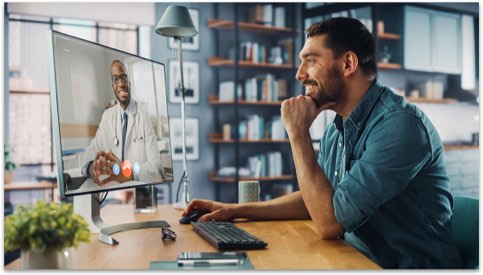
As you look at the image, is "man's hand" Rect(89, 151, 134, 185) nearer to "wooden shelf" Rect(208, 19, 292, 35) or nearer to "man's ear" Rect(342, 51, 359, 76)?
"man's ear" Rect(342, 51, 359, 76)

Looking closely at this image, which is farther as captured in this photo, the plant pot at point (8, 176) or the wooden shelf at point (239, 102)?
the wooden shelf at point (239, 102)

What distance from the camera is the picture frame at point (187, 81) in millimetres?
4965

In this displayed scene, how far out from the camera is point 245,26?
507 centimetres

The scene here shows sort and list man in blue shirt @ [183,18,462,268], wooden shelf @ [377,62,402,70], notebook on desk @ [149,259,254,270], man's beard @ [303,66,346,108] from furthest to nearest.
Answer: wooden shelf @ [377,62,402,70], man's beard @ [303,66,346,108], man in blue shirt @ [183,18,462,268], notebook on desk @ [149,259,254,270]

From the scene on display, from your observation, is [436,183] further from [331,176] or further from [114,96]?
[114,96]

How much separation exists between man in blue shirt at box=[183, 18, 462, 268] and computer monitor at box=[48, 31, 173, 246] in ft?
0.87

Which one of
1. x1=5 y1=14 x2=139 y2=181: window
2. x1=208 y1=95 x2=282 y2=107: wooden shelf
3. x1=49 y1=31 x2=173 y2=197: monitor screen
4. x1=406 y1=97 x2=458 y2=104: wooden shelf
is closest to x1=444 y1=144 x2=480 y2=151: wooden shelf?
x1=406 y1=97 x2=458 y2=104: wooden shelf

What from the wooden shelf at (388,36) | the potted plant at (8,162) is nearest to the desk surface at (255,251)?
the potted plant at (8,162)

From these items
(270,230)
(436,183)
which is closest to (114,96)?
(270,230)

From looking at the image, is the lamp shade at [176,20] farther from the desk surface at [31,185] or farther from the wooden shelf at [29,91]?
the wooden shelf at [29,91]

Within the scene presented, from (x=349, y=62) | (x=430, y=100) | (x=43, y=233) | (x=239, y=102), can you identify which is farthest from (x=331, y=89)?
(x=430, y=100)

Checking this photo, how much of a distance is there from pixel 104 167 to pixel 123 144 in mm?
97

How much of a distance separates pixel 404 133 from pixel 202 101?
12.8ft

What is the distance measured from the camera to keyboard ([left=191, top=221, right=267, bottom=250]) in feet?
3.97
